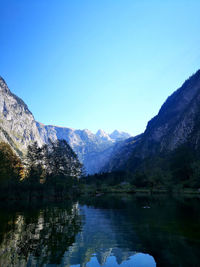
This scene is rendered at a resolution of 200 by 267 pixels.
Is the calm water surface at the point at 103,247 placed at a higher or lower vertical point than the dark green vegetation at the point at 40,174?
lower

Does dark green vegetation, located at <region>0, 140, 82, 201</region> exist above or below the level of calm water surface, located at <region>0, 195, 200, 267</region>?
above

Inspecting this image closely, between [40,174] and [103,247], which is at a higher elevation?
[40,174]

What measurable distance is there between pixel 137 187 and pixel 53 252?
17630 centimetres

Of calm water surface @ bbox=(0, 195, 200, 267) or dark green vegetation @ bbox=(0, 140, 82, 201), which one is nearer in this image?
calm water surface @ bbox=(0, 195, 200, 267)

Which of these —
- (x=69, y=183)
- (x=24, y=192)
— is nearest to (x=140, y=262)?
(x=24, y=192)

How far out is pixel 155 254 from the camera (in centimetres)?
1769

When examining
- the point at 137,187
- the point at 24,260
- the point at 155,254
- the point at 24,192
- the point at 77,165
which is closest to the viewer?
the point at 24,260

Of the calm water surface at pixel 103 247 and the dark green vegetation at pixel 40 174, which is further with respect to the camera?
the dark green vegetation at pixel 40 174

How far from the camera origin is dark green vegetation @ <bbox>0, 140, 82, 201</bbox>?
286ft

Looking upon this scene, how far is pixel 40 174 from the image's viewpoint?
96.3 m

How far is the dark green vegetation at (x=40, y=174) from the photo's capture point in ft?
286

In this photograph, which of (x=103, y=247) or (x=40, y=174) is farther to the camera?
(x=40, y=174)

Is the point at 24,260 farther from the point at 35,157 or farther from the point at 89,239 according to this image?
the point at 35,157

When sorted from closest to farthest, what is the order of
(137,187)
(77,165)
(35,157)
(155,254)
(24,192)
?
(155,254) < (24,192) < (35,157) < (77,165) < (137,187)
